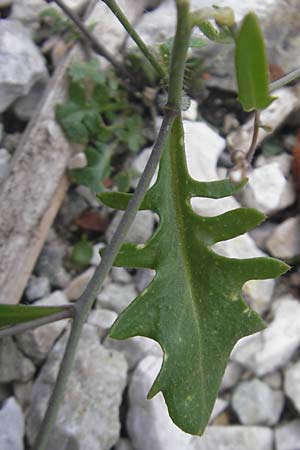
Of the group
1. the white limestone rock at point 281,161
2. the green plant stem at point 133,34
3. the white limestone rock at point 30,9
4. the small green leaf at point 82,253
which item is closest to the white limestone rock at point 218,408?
the small green leaf at point 82,253

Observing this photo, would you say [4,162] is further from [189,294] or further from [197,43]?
[189,294]

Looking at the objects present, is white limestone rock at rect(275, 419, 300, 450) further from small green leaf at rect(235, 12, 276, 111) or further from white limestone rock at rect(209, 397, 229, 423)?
small green leaf at rect(235, 12, 276, 111)

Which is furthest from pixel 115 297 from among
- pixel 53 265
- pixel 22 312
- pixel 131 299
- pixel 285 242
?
pixel 22 312

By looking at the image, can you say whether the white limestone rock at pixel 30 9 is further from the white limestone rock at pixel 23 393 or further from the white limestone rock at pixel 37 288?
the white limestone rock at pixel 23 393

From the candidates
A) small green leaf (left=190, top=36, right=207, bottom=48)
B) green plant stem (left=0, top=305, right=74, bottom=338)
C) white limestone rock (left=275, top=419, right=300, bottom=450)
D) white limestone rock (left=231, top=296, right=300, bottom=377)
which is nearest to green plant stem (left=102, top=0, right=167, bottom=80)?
small green leaf (left=190, top=36, right=207, bottom=48)

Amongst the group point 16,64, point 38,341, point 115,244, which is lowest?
point 38,341

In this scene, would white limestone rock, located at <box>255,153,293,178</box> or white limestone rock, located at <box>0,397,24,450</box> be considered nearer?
white limestone rock, located at <box>0,397,24,450</box>
